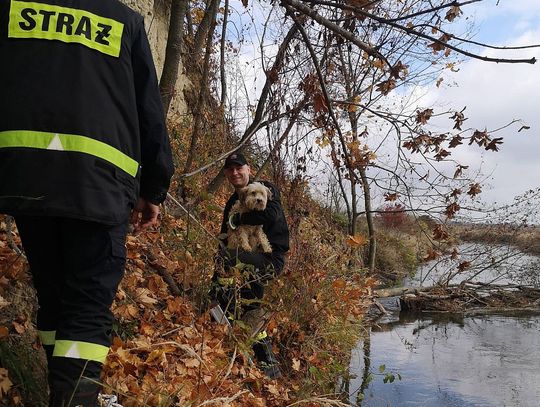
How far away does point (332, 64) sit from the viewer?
4.94m

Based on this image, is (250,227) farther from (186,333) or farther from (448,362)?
(448,362)

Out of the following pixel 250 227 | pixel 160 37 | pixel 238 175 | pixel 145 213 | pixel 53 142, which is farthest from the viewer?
pixel 160 37

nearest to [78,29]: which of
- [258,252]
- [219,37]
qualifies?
[258,252]

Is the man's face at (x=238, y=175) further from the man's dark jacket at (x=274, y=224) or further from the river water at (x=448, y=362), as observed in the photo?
the river water at (x=448, y=362)

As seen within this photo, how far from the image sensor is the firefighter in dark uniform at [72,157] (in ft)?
5.84

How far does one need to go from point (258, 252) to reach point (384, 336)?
5311 millimetres

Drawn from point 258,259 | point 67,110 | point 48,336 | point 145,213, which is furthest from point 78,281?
point 258,259

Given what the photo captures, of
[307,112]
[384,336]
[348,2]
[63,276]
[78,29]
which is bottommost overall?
[384,336]

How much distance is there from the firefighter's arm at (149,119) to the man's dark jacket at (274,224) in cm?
260

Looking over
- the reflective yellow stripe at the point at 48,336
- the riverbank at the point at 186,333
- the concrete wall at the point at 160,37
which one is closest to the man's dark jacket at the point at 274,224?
the riverbank at the point at 186,333

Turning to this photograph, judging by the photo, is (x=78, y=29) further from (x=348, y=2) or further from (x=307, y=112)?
(x=307, y=112)

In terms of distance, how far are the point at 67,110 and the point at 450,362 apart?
763 centimetres

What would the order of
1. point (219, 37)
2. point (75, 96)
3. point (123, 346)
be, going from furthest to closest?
point (219, 37) < point (123, 346) < point (75, 96)

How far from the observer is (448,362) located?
790 centimetres
